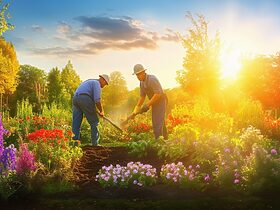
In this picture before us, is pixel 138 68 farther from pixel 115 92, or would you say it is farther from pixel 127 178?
pixel 115 92

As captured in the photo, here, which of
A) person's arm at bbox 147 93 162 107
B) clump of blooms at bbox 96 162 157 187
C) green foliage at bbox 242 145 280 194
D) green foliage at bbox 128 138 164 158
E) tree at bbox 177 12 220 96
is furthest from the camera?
tree at bbox 177 12 220 96

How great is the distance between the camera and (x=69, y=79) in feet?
136

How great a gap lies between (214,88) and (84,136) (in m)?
14.2

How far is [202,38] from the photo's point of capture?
28.6 metres

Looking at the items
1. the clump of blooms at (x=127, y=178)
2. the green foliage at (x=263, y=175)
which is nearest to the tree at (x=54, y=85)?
the clump of blooms at (x=127, y=178)

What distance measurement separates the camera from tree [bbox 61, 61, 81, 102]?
41.4 m

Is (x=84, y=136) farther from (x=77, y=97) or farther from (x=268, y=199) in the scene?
(x=268, y=199)

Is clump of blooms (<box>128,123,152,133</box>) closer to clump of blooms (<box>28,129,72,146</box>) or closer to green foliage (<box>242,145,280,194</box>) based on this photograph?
clump of blooms (<box>28,129,72,146</box>)

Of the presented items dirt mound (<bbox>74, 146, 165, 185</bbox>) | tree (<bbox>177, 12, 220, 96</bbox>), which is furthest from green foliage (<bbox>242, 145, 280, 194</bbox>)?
tree (<bbox>177, 12, 220, 96</bbox>)

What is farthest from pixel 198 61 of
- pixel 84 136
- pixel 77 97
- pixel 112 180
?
pixel 112 180

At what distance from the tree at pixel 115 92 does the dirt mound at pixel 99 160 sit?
93.0ft

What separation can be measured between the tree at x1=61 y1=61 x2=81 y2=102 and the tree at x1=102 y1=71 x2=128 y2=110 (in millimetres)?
3897

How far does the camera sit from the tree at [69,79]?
136 feet

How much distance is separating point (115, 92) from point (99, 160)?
30.8 m
